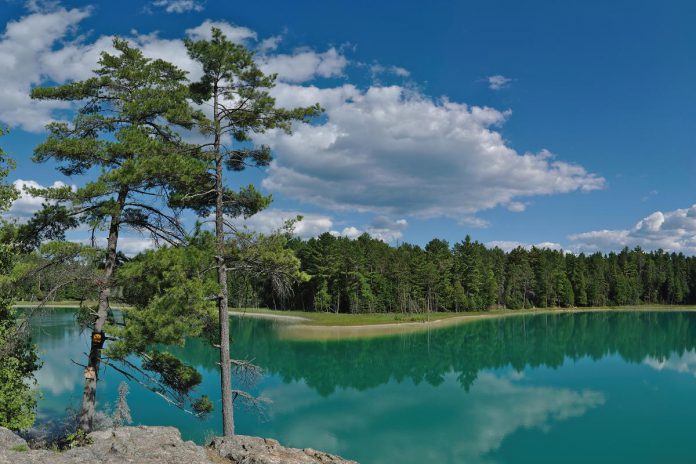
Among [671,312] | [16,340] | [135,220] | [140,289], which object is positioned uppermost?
A: [135,220]

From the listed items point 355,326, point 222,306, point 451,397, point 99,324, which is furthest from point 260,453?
point 355,326

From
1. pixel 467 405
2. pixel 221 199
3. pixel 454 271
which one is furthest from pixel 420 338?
pixel 221 199

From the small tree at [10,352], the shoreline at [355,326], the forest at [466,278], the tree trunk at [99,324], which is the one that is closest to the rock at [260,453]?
the tree trunk at [99,324]

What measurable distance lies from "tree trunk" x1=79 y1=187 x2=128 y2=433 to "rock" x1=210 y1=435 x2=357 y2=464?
3532mm

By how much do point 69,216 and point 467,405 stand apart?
24.4 metres

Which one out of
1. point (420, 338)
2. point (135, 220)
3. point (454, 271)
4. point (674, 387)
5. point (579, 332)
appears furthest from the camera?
point (454, 271)

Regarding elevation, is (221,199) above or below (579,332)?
above

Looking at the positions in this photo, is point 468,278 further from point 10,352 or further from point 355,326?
point 10,352

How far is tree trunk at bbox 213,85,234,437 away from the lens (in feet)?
45.0

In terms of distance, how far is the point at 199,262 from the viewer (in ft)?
41.1

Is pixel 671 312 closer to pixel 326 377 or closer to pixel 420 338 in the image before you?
pixel 420 338

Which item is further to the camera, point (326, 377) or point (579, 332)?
point (579, 332)

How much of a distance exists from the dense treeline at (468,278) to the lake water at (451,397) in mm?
23102

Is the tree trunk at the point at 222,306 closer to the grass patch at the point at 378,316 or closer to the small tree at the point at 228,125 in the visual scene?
the small tree at the point at 228,125
